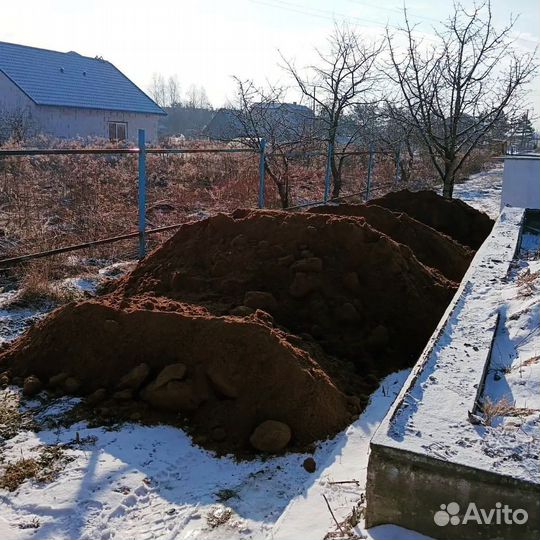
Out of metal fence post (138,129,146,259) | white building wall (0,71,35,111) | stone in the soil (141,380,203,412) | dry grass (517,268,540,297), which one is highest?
white building wall (0,71,35,111)

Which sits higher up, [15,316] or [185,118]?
[185,118]

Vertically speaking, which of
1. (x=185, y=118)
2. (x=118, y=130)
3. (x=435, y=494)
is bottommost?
(x=435, y=494)

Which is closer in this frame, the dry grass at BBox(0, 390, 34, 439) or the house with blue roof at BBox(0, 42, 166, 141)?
the dry grass at BBox(0, 390, 34, 439)

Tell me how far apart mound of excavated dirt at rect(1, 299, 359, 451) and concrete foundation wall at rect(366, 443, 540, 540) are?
3.88ft

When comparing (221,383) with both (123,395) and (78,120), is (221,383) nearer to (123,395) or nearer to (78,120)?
(123,395)

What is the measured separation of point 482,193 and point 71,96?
21.5 m

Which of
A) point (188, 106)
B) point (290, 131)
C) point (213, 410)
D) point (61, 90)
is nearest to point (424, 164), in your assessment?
point (290, 131)

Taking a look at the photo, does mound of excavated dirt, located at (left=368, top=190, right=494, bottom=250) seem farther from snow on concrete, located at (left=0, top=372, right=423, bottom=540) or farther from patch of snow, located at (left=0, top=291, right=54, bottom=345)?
snow on concrete, located at (left=0, top=372, right=423, bottom=540)

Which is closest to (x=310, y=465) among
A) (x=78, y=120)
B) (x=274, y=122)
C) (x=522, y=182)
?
(x=522, y=182)

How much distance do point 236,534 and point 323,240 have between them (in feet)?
10.4

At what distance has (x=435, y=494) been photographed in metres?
2.10

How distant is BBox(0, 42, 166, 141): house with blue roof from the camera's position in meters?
27.3

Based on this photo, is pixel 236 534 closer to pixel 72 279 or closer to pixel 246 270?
pixel 246 270

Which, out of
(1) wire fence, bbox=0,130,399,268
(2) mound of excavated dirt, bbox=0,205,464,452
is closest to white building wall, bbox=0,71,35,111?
(1) wire fence, bbox=0,130,399,268
